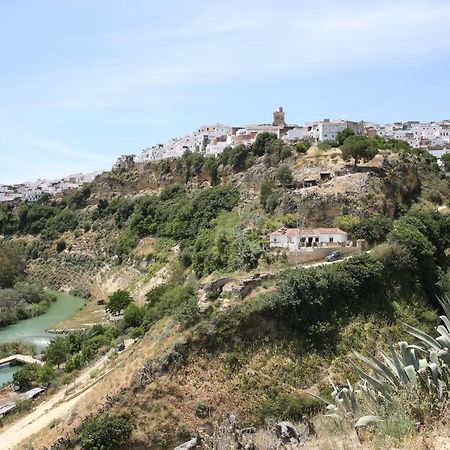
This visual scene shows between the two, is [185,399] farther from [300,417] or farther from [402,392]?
[402,392]

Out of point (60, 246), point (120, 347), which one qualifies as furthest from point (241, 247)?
point (60, 246)

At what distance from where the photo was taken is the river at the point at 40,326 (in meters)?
37.0

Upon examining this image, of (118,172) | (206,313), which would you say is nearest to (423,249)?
(206,313)

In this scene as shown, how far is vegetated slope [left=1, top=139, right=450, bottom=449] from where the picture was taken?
17625mm

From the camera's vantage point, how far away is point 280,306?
19.9 meters

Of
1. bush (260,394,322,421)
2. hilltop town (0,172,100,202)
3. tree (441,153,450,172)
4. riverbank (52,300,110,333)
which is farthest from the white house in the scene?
hilltop town (0,172,100,202)

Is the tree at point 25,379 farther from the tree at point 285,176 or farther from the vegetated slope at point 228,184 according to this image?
the tree at point 285,176

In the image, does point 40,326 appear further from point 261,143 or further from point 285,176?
point 261,143

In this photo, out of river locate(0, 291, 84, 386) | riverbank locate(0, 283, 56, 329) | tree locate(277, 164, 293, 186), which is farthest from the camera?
riverbank locate(0, 283, 56, 329)

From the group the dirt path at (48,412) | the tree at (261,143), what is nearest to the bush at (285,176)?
the tree at (261,143)

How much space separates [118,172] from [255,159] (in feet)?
96.9

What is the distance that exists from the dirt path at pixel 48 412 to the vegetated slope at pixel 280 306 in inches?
60.0

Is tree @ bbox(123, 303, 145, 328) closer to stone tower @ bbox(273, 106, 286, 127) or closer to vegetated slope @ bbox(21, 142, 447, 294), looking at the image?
vegetated slope @ bbox(21, 142, 447, 294)

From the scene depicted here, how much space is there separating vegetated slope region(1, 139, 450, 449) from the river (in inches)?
351
